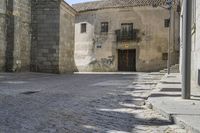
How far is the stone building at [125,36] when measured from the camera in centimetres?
3300

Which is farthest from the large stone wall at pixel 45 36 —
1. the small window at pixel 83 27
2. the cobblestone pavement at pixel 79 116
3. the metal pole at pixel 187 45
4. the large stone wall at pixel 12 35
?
the small window at pixel 83 27

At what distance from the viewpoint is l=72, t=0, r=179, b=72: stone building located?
3300cm

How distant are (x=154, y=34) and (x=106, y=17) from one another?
528 centimetres

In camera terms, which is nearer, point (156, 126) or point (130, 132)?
point (130, 132)

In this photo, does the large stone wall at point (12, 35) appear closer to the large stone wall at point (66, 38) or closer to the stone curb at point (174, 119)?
the large stone wall at point (66, 38)

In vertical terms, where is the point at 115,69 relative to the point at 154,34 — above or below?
below

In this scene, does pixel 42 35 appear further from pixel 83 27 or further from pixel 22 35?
pixel 83 27

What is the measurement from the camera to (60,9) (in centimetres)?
1955

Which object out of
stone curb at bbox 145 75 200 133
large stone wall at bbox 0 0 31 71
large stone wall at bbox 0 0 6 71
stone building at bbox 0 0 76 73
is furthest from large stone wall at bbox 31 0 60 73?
stone curb at bbox 145 75 200 133

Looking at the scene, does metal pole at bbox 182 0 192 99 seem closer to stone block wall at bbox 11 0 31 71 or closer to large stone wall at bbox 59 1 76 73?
stone block wall at bbox 11 0 31 71

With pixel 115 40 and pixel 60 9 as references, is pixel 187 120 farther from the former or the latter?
pixel 115 40

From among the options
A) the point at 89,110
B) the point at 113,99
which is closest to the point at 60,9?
the point at 113,99

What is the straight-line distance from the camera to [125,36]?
34.2 meters

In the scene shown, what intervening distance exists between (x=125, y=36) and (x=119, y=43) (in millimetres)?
910
